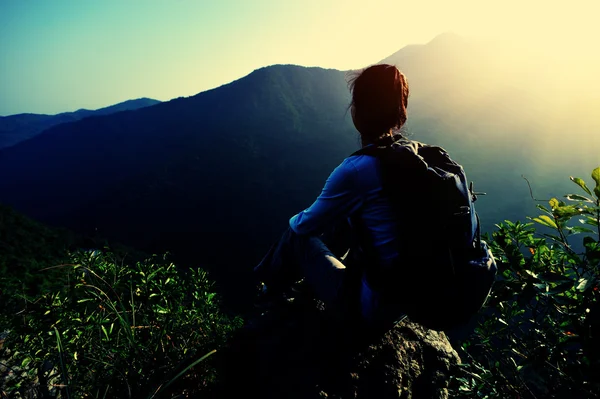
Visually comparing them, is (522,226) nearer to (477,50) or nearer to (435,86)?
(435,86)

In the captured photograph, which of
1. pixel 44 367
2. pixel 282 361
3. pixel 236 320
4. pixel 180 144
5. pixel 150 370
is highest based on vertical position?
pixel 44 367

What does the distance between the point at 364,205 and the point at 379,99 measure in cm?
61

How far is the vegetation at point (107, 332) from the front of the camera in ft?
4.44

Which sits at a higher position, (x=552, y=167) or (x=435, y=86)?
(x=435, y=86)

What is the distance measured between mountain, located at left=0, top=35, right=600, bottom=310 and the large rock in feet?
175

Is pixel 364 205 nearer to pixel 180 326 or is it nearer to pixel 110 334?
pixel 180 326

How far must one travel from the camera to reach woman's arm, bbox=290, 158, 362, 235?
1.61 m

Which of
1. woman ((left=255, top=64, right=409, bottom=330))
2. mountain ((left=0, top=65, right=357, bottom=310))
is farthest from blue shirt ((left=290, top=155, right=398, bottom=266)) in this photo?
mountain ((left=0, top=65, right=357, bottom=310))

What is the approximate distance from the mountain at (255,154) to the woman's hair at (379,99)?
54.2m

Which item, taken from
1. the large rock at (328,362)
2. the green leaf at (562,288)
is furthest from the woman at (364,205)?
the green leaf at (562,288)

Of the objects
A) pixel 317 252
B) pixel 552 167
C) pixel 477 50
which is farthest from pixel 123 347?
pixel 477 50

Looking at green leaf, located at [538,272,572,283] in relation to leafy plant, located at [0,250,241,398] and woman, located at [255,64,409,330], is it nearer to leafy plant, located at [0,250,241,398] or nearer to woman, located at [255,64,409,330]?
woman, located at [255,64,409,330]

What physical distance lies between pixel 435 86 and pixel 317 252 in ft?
392

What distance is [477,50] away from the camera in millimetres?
102812
